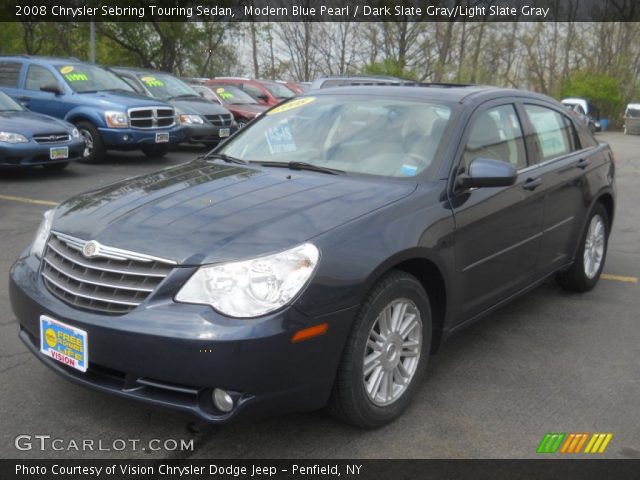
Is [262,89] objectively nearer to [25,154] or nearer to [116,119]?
[116,119]

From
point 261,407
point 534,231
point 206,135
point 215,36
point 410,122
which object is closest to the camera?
point 261,407

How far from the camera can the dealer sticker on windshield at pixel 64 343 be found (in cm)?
288

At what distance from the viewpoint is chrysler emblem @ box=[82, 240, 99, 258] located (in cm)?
298

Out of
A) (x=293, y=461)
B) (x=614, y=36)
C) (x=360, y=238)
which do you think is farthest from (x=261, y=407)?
(x=614, y=36)

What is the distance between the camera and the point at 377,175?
148 inches

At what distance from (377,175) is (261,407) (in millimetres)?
1480

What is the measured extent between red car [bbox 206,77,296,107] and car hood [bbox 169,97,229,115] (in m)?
3.53

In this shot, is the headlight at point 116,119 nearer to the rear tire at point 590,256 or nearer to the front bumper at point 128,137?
the front bumper at point 128,137

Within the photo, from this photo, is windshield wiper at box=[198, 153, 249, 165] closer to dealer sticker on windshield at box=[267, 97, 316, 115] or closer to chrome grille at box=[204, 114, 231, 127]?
dealer sticker on windshield at box=[267, 97, 316, 115]

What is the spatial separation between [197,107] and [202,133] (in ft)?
2.22

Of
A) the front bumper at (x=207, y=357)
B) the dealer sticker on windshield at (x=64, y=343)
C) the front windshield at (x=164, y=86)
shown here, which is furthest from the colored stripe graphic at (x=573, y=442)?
the front windshield at (x=164, y=86)

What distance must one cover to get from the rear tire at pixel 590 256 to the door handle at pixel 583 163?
367mm

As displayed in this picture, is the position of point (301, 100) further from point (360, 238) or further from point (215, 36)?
point (215, 36)

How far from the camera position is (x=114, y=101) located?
39.3 feet
